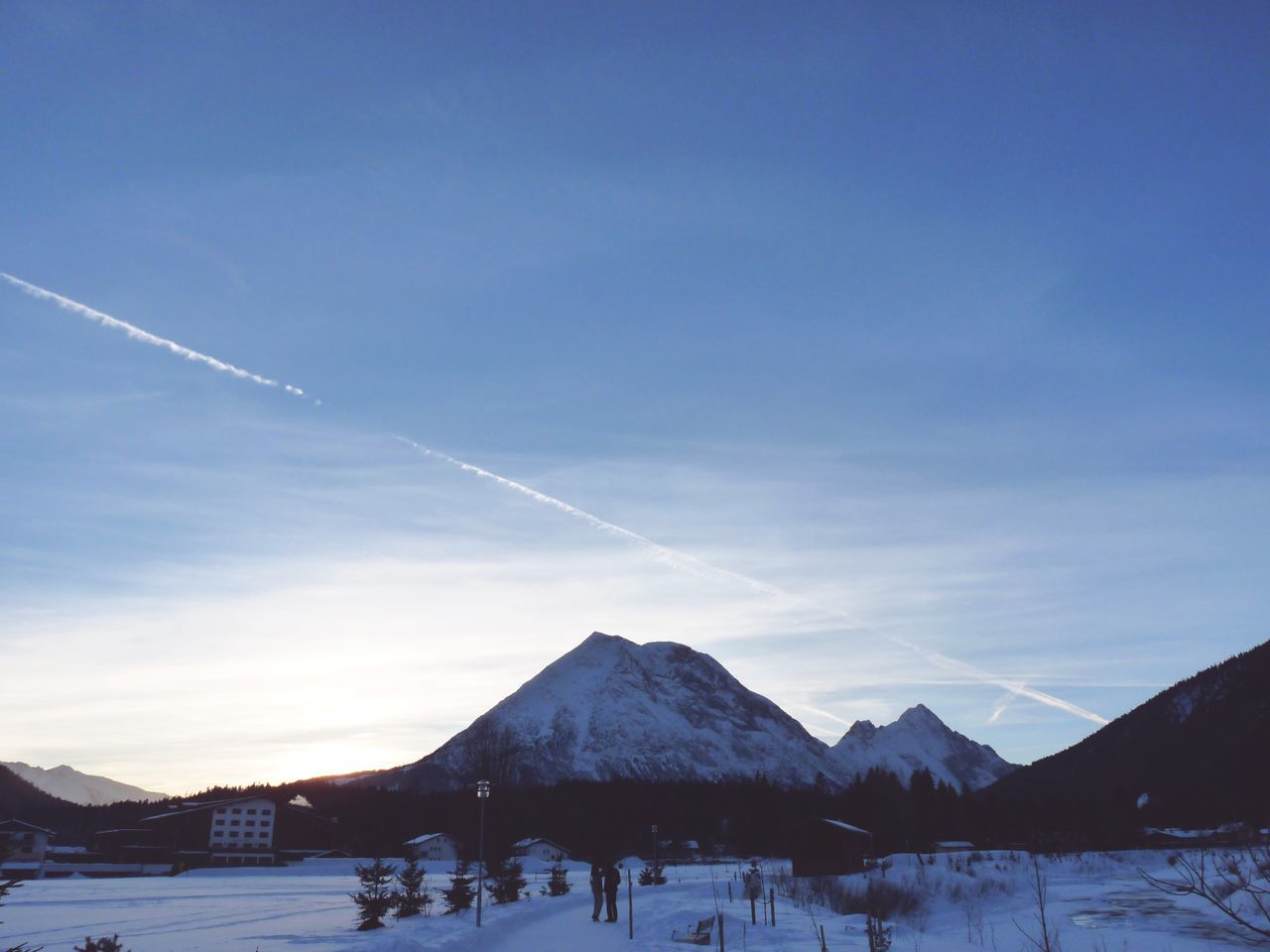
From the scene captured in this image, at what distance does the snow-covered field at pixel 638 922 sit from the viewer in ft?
71.4

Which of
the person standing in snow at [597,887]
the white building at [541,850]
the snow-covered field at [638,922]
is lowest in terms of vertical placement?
the white building at [541,850]

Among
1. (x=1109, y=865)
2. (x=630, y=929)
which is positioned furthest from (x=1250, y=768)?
(x=630, y=929)

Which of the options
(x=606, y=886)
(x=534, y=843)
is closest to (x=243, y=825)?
(x=534, y=843)

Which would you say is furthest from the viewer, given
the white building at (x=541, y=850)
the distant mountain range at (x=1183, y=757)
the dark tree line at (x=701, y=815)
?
the distant mountain range at (x=1183, y=757)

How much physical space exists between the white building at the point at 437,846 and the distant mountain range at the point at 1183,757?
78.3 meters

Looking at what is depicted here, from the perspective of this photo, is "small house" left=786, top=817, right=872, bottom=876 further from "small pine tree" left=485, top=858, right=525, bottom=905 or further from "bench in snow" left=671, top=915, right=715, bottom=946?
"bench in snow" left=671, top=915, right=715, bottom=946

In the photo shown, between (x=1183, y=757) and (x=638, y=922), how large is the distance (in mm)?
162003

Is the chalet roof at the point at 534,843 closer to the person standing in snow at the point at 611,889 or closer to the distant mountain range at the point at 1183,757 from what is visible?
the distant mountain range at the point at 1183,757

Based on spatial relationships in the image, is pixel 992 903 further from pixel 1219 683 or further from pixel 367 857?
pixel 1219 683

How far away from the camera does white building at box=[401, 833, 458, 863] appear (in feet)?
329

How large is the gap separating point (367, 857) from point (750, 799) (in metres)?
66.8

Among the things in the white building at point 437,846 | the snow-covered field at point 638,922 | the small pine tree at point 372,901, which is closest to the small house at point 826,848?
the snow-covered field at point 638,922

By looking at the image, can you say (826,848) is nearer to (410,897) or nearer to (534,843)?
(410,897)

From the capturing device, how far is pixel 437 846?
350 feet
